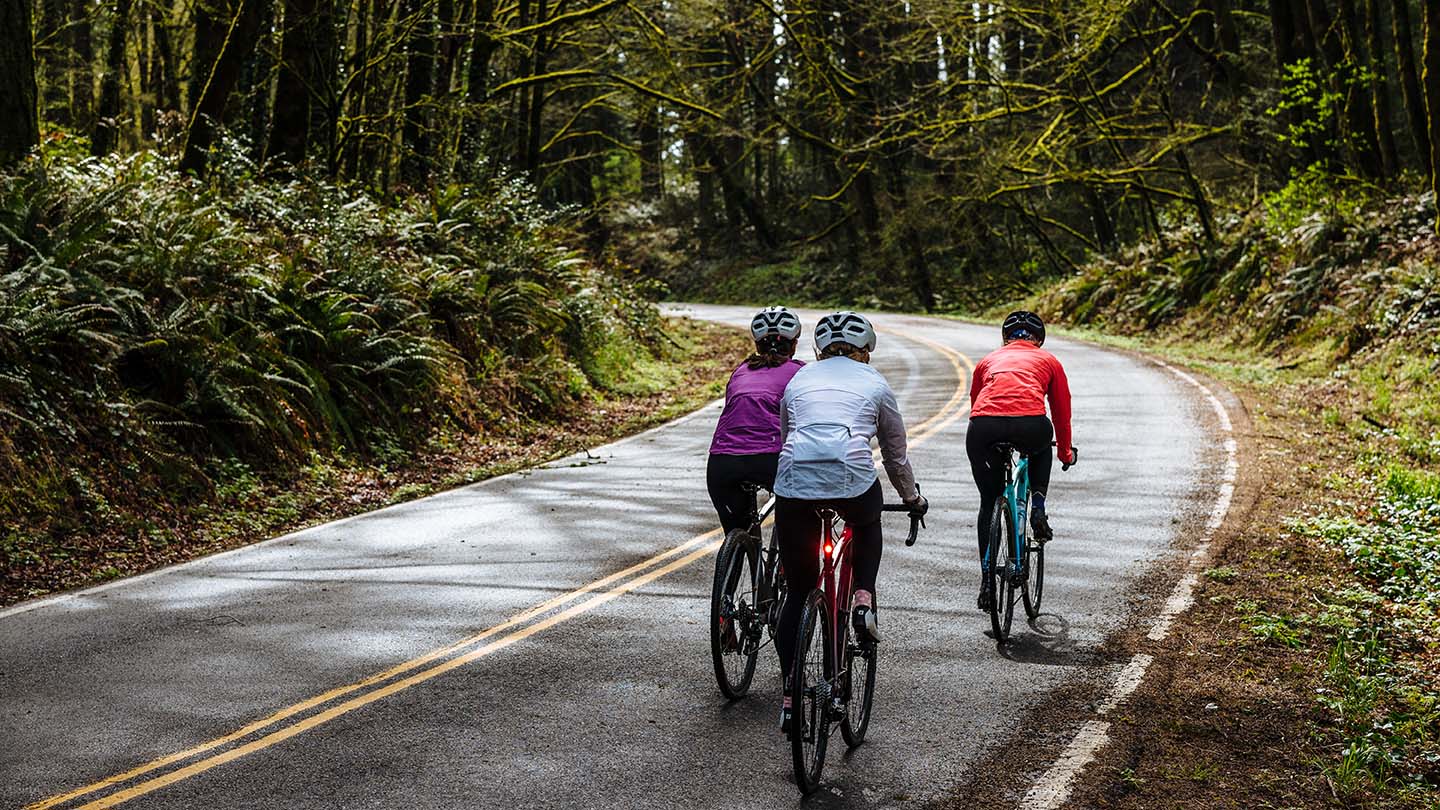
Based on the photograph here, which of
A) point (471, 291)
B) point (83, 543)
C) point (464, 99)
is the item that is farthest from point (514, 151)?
point (83, 543)

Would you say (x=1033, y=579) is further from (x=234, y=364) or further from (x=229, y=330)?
(x=229, y=330)

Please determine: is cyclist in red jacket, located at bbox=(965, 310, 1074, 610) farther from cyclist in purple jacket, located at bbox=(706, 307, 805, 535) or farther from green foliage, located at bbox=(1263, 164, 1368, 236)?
green foliage, located at bbox=(1263, 164, 1368, 236)

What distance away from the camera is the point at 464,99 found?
2316 centimetres

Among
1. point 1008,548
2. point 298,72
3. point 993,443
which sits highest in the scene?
point 298,72

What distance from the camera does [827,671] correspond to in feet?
17.7

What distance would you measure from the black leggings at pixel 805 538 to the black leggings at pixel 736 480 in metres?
0.74

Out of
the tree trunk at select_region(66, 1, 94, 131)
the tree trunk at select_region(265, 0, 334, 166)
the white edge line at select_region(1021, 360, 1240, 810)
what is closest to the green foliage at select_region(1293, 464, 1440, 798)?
the white edge line at select_region(1021, 360, 1240, 810)

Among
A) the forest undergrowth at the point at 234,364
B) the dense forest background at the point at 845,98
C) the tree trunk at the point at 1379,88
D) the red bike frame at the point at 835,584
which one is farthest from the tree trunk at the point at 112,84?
the tree trunk at the point at 1379,88

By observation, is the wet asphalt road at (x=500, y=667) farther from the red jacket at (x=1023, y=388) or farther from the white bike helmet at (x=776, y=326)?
the white bike helmet at (x=776, y=326)

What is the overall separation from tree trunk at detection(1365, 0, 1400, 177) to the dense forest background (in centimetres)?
6

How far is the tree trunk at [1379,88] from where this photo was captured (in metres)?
23.6

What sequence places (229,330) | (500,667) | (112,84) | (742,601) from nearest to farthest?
(742,601) < (500,667) < (229,330) < (112,84)

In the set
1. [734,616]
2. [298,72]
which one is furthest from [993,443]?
[298,72]

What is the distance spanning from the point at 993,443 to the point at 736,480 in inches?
83.8
